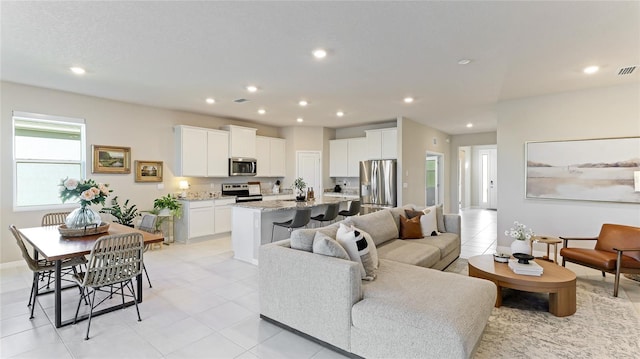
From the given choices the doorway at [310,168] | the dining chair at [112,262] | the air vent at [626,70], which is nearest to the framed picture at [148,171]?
the dining chair at [112,262]

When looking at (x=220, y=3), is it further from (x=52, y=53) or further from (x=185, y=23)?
(x=52, y=53)

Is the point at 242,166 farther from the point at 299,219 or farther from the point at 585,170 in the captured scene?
the point at 585,170

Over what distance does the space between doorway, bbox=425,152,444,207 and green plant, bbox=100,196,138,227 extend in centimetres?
743

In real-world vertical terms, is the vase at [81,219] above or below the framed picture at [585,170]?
below

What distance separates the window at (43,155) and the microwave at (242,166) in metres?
2.69

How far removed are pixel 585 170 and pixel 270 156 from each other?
6277 millimetres

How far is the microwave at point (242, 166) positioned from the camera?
22.8 feet

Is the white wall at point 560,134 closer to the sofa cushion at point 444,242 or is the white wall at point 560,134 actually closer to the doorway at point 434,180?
the sofa cushion at point 444,242

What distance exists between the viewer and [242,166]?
282 inches

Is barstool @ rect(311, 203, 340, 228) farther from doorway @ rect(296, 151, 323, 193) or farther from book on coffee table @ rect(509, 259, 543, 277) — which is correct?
doorway @ rect(296, 151, 323, 193)

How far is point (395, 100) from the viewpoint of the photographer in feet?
17.4

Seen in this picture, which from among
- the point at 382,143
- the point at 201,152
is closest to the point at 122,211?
the point at 201,152

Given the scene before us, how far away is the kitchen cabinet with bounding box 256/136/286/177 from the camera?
7.62 meters

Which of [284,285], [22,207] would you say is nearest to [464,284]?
[284,285]
